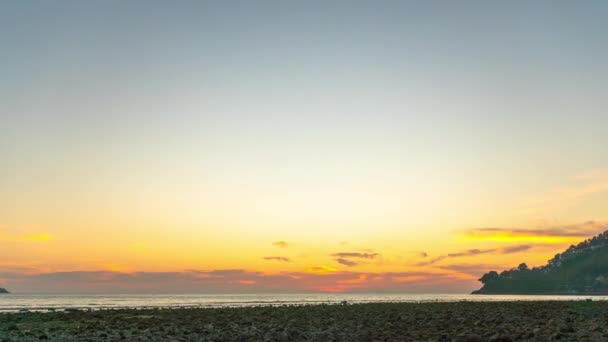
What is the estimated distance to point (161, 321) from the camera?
39125 millimetres

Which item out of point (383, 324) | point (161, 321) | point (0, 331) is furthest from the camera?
point (161, 321)

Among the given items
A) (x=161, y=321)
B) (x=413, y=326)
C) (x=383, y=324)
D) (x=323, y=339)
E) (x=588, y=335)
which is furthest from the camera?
(x=161, y=321)

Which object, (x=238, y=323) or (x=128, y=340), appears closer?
(x=128, y=340)

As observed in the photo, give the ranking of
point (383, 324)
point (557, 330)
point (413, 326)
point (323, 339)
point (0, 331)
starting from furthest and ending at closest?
1. point (383, 324)
2. point (413, 326)
3. point (0, 331)
4. point (323, 339)
5. point (557, 330)

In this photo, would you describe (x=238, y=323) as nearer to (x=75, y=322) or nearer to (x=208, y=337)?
(x=208, y=337)

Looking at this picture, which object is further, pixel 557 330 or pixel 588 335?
pixel 557 330

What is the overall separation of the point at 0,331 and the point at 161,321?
10.7 metres

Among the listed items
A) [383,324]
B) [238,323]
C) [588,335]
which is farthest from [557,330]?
[238,323]

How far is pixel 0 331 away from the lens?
103 feet

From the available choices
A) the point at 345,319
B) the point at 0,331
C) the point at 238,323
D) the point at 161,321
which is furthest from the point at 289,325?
the point at 0,331

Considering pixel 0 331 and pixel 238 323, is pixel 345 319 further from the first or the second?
pixel 0 331

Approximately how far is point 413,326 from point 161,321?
17721 mm

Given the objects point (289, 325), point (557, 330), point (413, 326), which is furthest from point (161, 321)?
point (557, 330)

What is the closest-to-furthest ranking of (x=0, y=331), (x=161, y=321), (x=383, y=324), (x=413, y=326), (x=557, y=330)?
(x=557, y=330)
(x=0, y=331)
(x=413, y=326)
(x=383, y=324)
(x=161, y=321)
